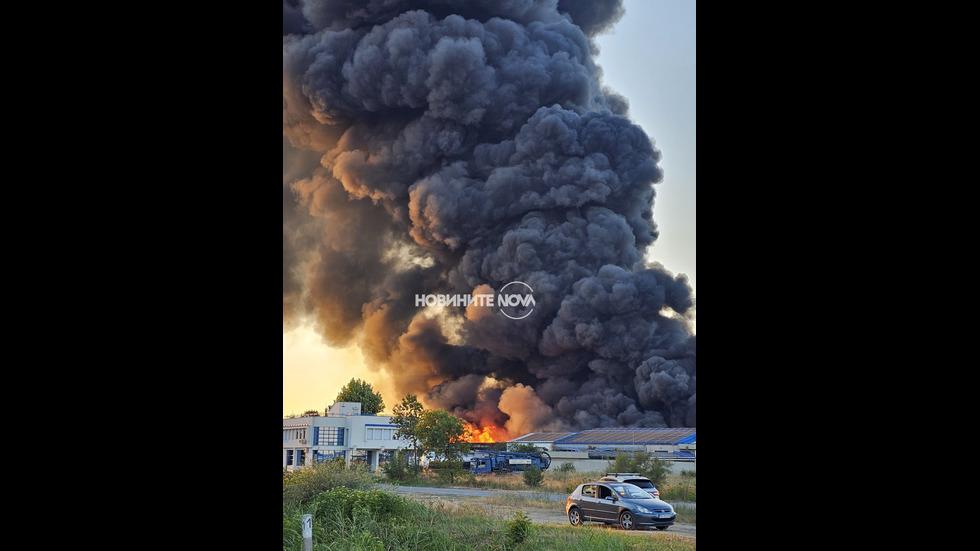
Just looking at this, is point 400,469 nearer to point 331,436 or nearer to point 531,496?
point 331,436

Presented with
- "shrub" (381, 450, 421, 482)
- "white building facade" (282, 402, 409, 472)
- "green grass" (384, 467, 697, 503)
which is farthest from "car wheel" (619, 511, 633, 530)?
"white building facade" (282, 402, 409, 472)

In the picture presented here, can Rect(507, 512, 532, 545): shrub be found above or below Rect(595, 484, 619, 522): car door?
below

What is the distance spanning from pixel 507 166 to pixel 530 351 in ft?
3.82

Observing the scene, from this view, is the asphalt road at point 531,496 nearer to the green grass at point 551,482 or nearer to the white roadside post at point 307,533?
the green grass at point 551,482

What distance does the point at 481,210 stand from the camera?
668 cm

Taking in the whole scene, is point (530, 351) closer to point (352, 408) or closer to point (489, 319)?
point (489, 319)

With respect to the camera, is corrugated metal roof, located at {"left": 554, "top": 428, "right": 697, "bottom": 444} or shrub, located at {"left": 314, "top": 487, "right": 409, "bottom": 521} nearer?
corrugated metal roof, located at {"left": 554, "top": 428, "right": 697, "bottom": 444}

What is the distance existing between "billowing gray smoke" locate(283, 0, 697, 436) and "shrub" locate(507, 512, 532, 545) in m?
0.52

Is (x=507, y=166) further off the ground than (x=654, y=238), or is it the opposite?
(x=507, y=166)

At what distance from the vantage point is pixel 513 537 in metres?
6.32

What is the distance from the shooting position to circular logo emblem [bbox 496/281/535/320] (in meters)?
6.50

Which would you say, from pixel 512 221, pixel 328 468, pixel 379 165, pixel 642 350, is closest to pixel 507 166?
pixel 512 221

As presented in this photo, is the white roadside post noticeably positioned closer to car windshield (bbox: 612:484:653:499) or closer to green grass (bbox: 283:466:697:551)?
green grass (bbox: 283:466:697:551)
